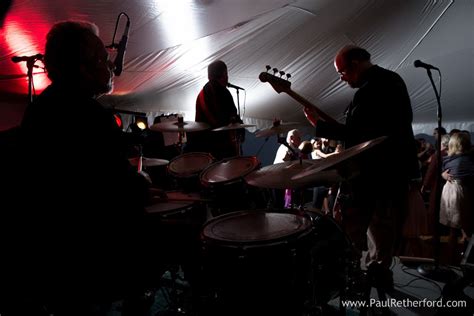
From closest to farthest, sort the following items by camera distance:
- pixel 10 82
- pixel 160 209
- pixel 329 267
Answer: pixel 329 267 → pixel 160 209 → pixel 10 82

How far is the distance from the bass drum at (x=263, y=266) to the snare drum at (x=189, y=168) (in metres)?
0.98

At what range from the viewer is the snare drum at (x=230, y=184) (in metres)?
2.04

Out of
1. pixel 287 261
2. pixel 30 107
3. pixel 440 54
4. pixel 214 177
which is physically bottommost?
pixel 287 261

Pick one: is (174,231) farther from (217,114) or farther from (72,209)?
(217,114)

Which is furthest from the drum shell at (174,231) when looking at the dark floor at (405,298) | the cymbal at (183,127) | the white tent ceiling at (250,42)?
the white tent ceiling at (250,42)

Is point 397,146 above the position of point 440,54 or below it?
below

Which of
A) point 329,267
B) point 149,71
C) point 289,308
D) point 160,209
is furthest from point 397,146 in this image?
point 149,71

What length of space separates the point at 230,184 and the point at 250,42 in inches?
118

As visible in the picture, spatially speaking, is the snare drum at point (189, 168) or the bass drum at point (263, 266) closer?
the bass drum at point (263, 266)

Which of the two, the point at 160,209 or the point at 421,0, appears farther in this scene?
the point at 421,0

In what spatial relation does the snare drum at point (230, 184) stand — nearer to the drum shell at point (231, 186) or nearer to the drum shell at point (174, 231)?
the drum shell at point (231, 186)

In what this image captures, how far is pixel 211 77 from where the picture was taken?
3.13m

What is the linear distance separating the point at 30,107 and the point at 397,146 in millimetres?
2153

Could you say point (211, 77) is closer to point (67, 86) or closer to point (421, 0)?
point (67, 86)
